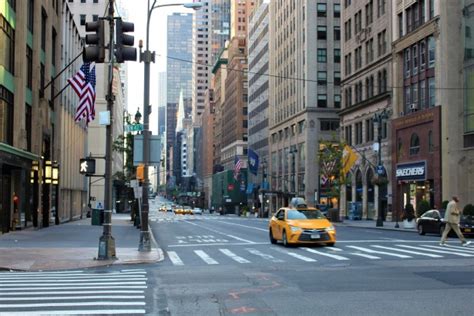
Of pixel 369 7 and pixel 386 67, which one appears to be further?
pixel 369 7

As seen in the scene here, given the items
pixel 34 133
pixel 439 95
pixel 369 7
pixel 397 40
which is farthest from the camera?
pixel 369 7

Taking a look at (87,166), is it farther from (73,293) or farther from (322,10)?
(322,10)

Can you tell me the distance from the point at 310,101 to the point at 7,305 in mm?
84347

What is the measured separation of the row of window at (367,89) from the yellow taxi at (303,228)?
41.2m

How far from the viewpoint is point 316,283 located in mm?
13359

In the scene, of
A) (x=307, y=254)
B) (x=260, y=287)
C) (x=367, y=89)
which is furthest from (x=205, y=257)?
(x=367, y=89)

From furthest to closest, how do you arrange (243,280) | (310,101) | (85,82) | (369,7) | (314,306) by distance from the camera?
(310,101) < (369,7) < (85,82) < (243,280) < (314,306)

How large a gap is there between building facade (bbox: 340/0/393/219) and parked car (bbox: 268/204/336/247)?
122ft

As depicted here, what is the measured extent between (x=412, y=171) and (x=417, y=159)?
1.22 metres

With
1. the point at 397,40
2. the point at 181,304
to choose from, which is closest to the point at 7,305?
the point at 181,304

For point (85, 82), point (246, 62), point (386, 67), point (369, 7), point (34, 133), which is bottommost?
point (34, 133)

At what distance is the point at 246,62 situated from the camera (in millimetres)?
161625

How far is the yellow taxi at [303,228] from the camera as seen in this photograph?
23906mm

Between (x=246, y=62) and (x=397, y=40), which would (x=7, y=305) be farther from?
(x=246, y=62)
